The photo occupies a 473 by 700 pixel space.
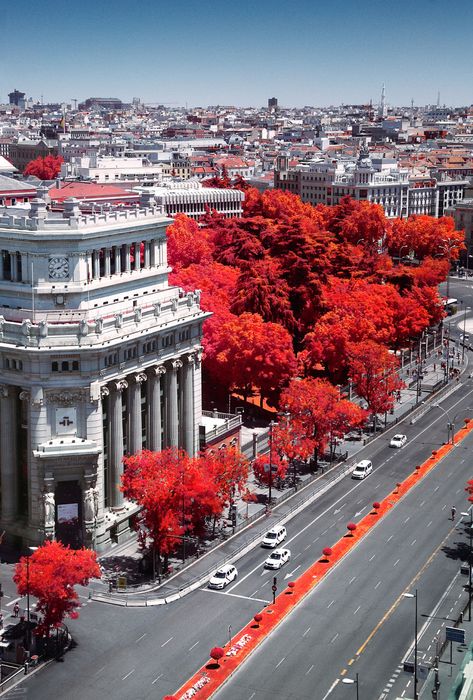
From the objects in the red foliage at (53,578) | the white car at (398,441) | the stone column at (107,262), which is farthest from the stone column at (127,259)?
the white car at (398,441)

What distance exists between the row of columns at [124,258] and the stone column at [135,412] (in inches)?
397

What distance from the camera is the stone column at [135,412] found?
101 metres

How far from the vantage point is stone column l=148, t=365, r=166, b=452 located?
10412 centimetres

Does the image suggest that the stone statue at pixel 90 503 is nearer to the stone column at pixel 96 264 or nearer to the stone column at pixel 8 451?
the stone column at pixel 8 451

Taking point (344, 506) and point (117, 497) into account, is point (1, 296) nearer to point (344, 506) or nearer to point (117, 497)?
point (117, 497)

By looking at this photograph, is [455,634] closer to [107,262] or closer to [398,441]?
[107,262]

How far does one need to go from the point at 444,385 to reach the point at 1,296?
79671 millimetres

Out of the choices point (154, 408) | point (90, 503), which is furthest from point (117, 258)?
point (90, 503)

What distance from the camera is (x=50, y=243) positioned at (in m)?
98.4

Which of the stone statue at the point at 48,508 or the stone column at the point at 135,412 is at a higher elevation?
the stone column at the point at 135,412

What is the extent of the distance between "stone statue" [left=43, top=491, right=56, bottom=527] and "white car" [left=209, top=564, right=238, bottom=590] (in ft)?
47.8

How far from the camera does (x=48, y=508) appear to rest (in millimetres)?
94812

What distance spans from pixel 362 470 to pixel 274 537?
23.3 metres

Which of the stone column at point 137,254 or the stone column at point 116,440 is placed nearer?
the stone column at point 116,440
